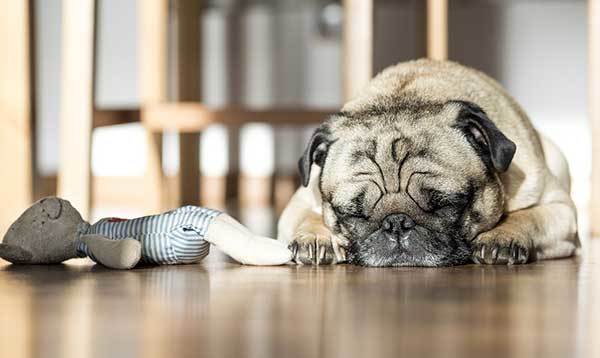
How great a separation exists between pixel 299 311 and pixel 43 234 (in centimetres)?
62

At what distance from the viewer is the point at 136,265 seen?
5.40ft

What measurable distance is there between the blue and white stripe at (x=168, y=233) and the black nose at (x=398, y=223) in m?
0.27

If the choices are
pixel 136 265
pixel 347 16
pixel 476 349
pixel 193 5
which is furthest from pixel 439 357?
pixel 193 5

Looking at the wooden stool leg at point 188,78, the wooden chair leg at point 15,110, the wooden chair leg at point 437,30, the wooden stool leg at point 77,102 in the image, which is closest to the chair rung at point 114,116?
the wooden stool leg at point 77,102

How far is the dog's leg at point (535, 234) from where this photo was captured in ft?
5.41

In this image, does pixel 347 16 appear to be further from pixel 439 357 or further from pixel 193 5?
pixel 439 357

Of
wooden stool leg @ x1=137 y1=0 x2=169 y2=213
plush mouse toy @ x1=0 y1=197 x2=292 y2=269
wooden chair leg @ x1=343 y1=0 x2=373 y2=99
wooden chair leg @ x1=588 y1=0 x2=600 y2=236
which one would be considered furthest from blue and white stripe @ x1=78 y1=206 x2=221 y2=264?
wooden stool leg @ x1=137 y1=0 x2=169 y2=213

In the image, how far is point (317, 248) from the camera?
168 cm

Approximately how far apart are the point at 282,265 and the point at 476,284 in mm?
369

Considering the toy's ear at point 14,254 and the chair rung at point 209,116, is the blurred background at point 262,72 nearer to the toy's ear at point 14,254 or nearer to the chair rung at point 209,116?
the chair rung at point 209,116

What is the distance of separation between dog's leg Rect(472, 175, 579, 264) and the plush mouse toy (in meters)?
0.32

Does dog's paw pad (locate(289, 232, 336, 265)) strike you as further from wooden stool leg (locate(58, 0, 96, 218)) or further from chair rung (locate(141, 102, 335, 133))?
chair rung (locate(141, 102, 335, 133))

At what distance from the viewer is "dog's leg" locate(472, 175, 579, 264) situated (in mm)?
1647

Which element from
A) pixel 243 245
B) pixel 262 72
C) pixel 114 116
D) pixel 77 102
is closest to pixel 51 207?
pixel 243 245
